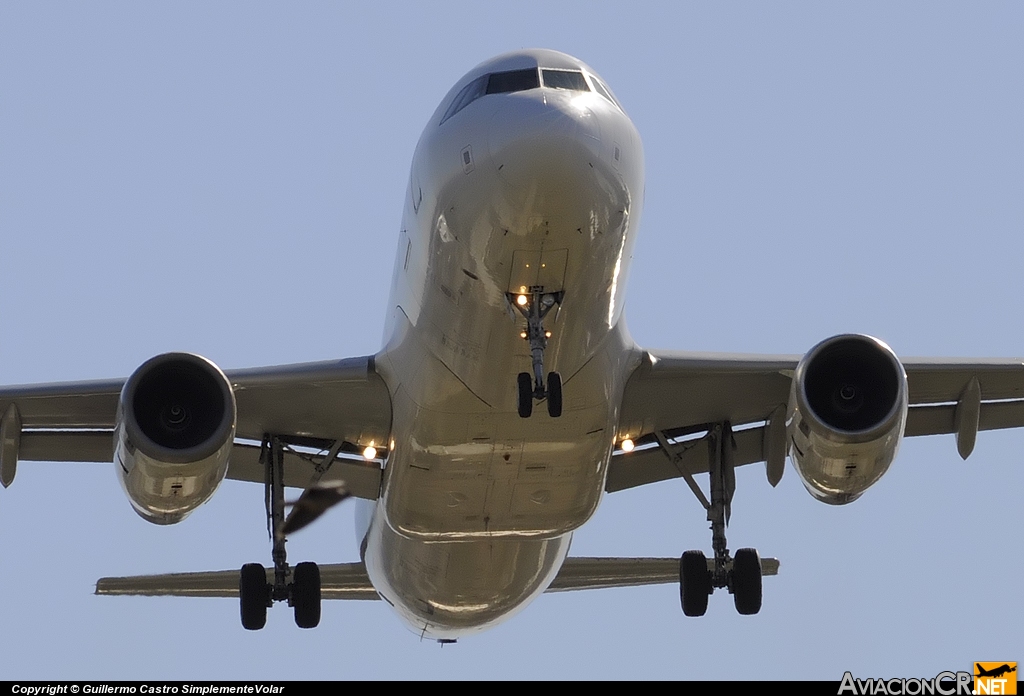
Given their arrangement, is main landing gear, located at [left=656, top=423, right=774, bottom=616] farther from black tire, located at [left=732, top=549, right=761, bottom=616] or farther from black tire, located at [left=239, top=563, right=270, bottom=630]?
black tire, located at [left=239, top=563, right=270, bottom=630]

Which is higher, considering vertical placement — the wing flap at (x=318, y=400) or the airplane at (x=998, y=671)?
the wing flap at (x=318, y=400)

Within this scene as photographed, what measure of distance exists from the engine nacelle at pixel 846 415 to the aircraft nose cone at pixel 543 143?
4.30m

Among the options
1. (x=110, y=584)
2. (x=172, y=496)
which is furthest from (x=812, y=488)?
(x=110, y=584)

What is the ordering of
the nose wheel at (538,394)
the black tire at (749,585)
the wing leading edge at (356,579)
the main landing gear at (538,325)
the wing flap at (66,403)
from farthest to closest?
the wing leading edge at (356,579) → the black tire at (749,585) → the wing flap at (66,403) → the nose wheel at (538,394) → the main landing gear at (538,325)

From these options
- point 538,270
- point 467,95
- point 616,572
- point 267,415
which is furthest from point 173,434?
point 616,572

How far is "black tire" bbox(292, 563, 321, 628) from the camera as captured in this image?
22906mm

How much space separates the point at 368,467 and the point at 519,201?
254 inches

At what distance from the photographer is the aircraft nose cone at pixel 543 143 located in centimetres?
1781

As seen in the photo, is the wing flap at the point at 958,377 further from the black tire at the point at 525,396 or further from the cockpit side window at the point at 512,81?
the cockpit side window at the point at 512,81

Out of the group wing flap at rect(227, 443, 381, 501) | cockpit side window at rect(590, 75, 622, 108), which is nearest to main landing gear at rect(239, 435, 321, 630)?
wing flap at rect(227, 443, 381, 501)

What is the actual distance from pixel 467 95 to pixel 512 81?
617mm

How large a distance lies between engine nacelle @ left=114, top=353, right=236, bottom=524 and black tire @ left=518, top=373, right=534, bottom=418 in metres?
3.36

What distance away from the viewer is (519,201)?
17.9m

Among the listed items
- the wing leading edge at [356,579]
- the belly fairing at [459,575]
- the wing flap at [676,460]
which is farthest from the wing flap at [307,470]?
the wing flap at [676,460]
